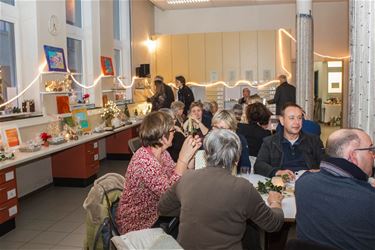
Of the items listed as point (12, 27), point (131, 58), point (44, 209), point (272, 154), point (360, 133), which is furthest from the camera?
point (131, 58)

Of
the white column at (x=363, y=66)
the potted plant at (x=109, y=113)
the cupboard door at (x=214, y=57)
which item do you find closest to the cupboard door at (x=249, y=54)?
the cupboard door at (x=214, y=57)

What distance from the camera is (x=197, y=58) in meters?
10.9

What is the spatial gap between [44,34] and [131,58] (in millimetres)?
3966

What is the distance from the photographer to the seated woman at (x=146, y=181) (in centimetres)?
256

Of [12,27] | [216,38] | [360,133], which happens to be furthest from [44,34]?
[216,38]

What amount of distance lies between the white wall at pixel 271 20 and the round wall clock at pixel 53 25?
6.02 metres

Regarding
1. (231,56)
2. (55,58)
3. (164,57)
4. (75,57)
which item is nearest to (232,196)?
(55,58)

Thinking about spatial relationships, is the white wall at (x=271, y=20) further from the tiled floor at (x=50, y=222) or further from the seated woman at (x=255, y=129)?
the seated woman at (x=255, y=129)

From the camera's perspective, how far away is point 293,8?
1111 centimetres

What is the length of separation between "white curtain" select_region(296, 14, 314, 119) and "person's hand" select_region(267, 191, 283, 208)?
4.05 metres

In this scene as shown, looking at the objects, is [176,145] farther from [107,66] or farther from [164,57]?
[164,57]

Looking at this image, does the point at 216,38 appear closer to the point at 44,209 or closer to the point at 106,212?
the point at 44,209

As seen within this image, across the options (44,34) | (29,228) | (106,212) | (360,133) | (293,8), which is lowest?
(29,228)

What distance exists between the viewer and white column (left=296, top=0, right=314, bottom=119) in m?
6.15
